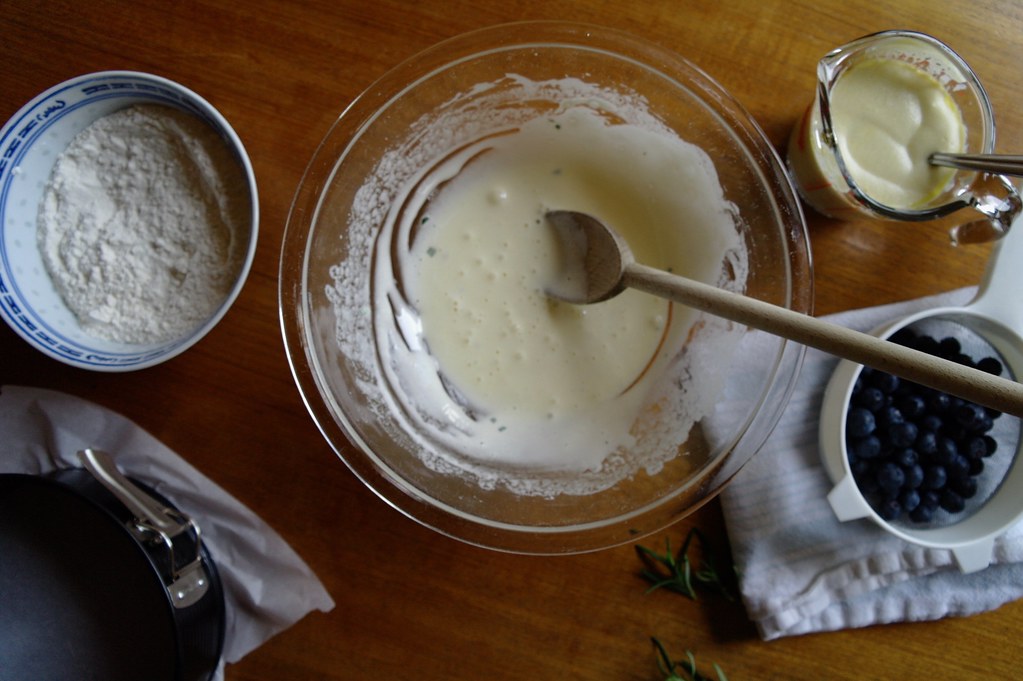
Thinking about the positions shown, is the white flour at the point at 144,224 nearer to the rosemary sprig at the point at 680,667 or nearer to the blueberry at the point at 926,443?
the rosemary sprig at the point at 680,667

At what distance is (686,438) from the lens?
0.82 meters

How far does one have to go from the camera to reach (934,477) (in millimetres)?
825

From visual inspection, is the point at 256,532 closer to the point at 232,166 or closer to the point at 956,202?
the point at 232,166

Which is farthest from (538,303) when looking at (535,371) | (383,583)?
(383,583)

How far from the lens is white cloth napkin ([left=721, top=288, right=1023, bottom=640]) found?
2.79ft

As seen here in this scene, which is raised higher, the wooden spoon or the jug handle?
the jug handle

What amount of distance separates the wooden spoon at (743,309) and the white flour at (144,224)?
42 cm

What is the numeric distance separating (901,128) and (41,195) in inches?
41.7

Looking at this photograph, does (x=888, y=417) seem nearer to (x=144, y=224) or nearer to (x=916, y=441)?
(x=916, y=441)

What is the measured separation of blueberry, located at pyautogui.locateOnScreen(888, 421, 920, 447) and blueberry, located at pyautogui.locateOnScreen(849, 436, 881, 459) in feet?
0.06

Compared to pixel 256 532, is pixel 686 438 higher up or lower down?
higher up

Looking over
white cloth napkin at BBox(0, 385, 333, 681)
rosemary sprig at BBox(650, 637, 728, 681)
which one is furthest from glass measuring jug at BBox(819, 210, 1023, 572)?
white cloth napkin at BBox(0, 385, 333, 681)

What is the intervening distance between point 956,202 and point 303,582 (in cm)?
92

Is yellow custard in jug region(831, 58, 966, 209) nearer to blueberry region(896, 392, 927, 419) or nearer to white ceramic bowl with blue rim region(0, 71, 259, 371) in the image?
blueberry region(896, 392, 927, 419)
